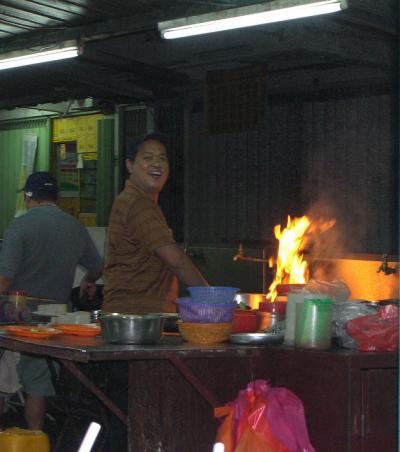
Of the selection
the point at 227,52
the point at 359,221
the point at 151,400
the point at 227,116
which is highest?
the point at 227,52

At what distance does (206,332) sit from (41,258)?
2.37m

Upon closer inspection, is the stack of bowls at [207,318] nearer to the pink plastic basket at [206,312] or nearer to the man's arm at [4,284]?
the pink plastic basket at [206,312]

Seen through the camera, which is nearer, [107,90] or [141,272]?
[141,272]

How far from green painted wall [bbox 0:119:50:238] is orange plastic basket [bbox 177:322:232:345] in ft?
24.3

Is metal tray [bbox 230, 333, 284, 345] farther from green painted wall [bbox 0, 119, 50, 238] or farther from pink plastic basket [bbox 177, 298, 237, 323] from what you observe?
green painted wall [bbox 0, 119, 50, 238]

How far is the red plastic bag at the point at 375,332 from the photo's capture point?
3873 mm

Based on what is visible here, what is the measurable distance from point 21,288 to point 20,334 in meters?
1.90

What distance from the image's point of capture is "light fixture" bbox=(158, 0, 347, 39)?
227 inches

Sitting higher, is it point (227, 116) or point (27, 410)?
point (227, 116)

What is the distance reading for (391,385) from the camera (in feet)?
12.4

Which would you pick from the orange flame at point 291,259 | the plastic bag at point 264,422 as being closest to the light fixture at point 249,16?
the orange flame at point 291,259

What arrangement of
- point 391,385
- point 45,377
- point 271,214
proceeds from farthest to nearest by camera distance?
point 271,214 < point 45,377 < point 391,385

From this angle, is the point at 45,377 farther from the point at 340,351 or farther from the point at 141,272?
the point at 340,351

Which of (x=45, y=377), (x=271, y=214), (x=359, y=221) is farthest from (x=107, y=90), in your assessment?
(x=45, y=377)
